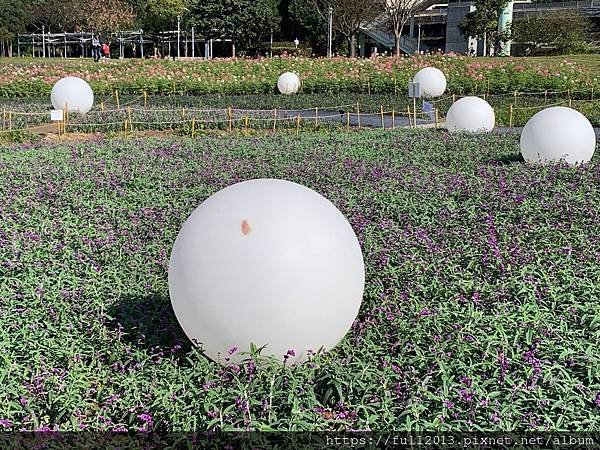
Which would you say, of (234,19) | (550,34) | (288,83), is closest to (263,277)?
(288,83)

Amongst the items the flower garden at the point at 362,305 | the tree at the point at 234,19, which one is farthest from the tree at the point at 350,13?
the flower garden at the point at 362,305

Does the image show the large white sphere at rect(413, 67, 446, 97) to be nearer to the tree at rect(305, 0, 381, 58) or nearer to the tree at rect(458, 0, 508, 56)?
the tree at rect(458, 0, 508, 56)

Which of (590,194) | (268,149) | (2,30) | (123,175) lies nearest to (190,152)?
(268,149)

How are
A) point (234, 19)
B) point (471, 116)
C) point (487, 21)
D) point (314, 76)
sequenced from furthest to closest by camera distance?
1. point (234, 19)
2. point (487, 21)
3. point (314, 76)
4. point (471, 116)

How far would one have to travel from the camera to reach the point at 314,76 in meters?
32.5

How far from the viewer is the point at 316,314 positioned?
4.63 meters

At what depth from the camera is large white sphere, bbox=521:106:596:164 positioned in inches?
485

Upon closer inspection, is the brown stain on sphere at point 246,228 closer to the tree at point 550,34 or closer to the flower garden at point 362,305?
the flower garden at point 362,305

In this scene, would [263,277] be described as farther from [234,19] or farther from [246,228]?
[234,19]

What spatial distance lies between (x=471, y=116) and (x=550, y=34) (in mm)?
35638

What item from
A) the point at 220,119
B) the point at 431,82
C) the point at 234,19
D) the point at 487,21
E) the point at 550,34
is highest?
the point at 234,19

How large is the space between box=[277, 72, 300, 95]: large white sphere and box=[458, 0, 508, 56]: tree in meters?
22.5

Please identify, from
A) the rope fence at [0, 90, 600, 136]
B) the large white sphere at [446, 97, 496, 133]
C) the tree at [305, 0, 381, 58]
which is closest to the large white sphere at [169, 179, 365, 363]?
the large white sphere at [446, 97, 496, 133]

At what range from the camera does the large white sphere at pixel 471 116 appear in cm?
1812
